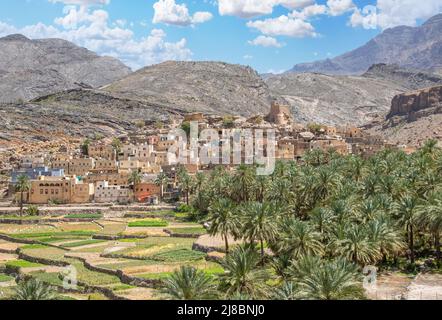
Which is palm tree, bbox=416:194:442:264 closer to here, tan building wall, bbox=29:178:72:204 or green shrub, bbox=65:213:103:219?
green shrub, bbox=65:213:103:219

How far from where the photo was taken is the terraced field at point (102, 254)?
4525 centimetres

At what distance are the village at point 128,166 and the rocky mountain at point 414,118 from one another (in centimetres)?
4303

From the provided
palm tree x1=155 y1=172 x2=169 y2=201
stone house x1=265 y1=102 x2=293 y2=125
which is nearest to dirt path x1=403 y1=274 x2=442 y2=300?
palm tree x1=155 y1=172 x2=169 y2=201

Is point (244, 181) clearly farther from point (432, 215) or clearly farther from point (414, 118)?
point (414, 118)

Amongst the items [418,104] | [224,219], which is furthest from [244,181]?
[418,104]

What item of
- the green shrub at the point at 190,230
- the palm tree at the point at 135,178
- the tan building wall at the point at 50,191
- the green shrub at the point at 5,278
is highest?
the palm tree at the point at 135,178

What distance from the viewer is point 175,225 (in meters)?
71.7

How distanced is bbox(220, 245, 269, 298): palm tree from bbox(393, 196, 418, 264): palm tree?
51.5 ft

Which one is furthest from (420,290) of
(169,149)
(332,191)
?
(169,149)

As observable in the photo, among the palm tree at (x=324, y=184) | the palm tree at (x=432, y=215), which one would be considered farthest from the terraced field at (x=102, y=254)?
the palm tree at (x=432, y=215)

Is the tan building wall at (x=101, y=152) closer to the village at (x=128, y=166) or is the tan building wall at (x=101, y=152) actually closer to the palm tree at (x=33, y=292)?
the village at (x=128, y=166)

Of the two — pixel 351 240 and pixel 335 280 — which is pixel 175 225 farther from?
pixel 335 280

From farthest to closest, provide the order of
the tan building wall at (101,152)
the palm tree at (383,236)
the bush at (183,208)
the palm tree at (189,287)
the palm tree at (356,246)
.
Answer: the tan building wall at (101,152) < the bush at (183,208) < the palm tree at (383,236) < the palm tree at (356,246) < the palm tree at (189,287)

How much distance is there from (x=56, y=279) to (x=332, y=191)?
83.0ft
